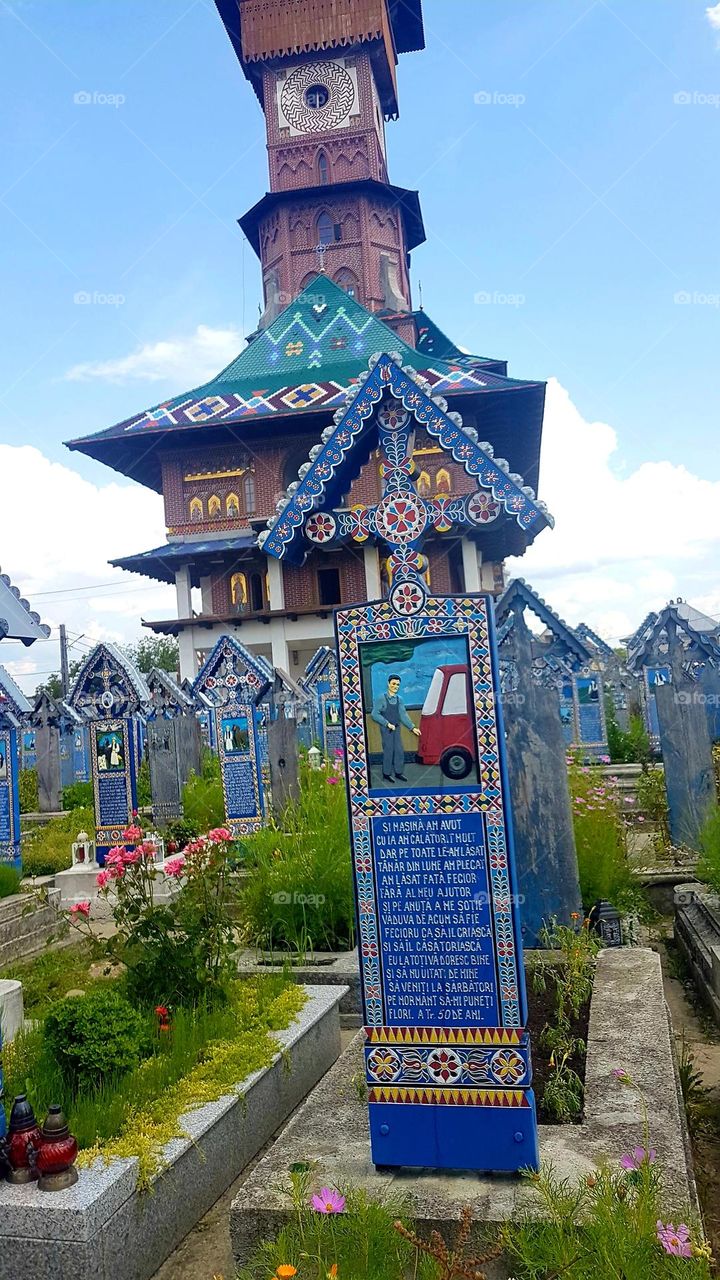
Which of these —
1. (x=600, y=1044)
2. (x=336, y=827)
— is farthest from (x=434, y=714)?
(x=336, y=827)

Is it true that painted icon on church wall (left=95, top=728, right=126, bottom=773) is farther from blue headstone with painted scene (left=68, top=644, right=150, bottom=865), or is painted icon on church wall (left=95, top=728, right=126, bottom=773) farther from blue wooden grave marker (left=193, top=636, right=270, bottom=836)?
blue wooden grave marker (left=193, top=636, right=270, bottom=836)

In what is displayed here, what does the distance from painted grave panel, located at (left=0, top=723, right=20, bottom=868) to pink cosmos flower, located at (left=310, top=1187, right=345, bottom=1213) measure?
8.45 metres

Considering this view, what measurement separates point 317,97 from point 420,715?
40.6 metres

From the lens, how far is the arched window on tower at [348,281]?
3700cm

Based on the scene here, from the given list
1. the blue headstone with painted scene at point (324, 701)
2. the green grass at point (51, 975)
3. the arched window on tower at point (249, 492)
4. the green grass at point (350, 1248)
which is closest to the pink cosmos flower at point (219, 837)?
the green grass at point (51, 975)

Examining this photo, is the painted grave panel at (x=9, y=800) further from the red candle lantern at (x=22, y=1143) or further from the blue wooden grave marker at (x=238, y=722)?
the red candle lantern at (x=22, y=1143)

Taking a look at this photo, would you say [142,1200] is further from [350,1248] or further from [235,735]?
[235,735]

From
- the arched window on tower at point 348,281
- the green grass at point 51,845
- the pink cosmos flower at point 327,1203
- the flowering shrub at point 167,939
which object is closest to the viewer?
the pink cosmos flower at point 327,1203

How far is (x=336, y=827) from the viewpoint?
7496mm

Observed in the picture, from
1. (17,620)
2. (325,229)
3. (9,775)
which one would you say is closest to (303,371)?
(325,229)

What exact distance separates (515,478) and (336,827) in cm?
419

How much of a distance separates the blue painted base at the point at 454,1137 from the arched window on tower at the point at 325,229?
37932 millimetres

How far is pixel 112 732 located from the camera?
1160cm

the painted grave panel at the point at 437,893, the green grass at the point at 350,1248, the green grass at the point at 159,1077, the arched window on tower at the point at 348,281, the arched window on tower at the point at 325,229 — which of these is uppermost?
the arched window on tower at the point at 325,229
